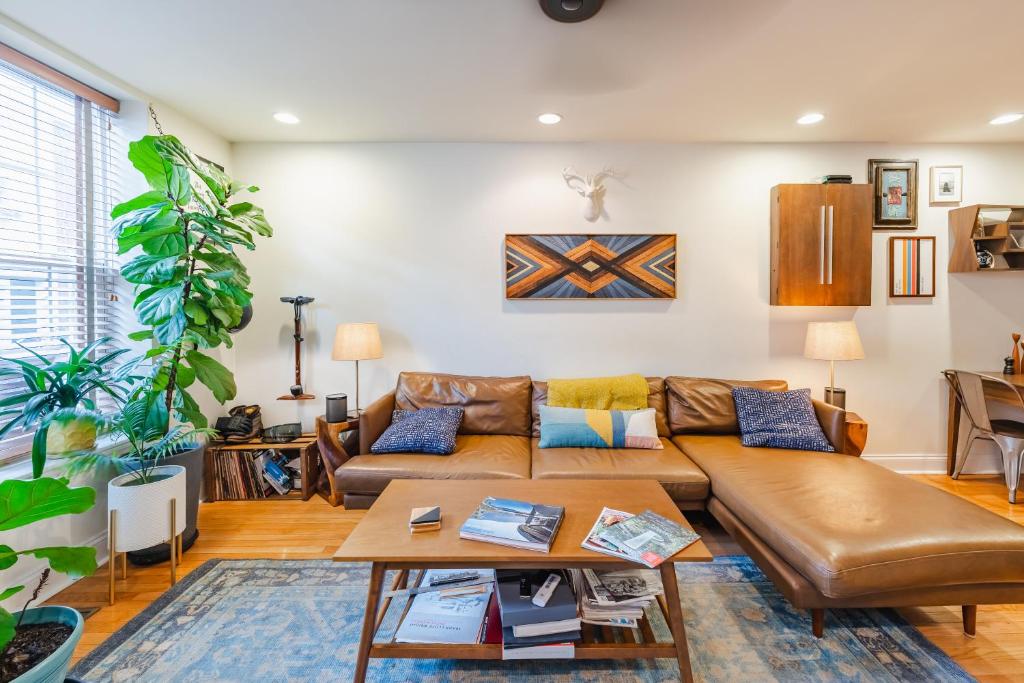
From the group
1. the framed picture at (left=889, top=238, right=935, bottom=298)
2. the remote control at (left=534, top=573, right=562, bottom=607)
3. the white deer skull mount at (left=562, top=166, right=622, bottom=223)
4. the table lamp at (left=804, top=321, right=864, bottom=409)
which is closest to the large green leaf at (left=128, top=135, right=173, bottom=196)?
the white deer skull mount at (left=562, top=166, right=622, bottom=223)

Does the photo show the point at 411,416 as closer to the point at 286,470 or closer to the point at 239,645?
the point at 286,470

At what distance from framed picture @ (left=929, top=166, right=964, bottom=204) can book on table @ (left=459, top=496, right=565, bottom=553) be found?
3792mm

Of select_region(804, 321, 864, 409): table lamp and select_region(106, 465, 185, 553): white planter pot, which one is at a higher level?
select_region(804, 321, 864, 409): table lamp

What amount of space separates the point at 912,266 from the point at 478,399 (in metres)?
3.37

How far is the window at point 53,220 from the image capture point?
2.12 meters

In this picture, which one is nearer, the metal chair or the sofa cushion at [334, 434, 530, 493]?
the sofa cushion at [334, 434, 530, 493]

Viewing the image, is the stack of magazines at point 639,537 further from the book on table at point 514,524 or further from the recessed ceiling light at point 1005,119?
the recessed ceiling light at point 1005,119

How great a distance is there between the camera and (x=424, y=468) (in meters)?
2.53

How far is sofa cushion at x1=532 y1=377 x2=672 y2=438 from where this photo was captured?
10.2 ft

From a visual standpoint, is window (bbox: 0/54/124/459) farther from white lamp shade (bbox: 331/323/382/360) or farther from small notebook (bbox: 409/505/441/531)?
small notebook (bbox: 409/505/441/531)

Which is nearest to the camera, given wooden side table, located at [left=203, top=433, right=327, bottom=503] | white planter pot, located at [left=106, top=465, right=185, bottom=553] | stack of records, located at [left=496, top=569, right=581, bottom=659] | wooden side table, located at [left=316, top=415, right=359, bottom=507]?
stack of records, located at [left=496, top=569, right=581, bottom=659]

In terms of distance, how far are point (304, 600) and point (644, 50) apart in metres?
2.97

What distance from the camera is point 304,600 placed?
2.03 meters

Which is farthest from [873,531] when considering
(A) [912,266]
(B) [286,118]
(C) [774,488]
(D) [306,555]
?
(B) [286,118]
